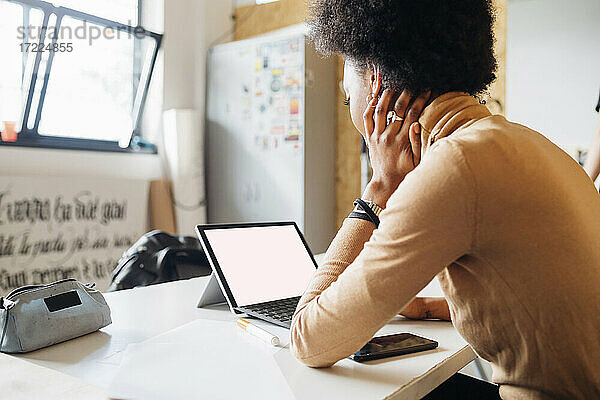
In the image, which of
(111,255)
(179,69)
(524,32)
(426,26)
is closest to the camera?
(426,26)

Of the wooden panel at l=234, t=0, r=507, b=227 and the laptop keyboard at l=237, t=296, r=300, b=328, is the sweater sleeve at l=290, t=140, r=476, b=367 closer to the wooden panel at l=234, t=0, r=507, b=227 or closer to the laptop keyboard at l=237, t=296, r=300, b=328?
the laptop keyboard at l=237, t=296, r=300, b=328

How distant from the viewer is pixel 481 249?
2.46 ft

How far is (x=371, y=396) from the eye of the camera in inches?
28.6

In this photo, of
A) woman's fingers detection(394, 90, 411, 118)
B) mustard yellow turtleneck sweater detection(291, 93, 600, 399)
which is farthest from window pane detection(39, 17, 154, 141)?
mustard yellow turtleneck sweater detection(291, 93, 600, 399)

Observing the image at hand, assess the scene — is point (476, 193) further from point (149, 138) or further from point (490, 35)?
point (149, 138)

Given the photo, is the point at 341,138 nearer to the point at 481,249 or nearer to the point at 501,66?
the point at 501,66

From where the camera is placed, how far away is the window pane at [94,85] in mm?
3467

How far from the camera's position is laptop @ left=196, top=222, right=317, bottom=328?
1159 millimetres

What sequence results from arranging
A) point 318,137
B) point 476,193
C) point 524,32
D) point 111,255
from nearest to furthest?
point 476,193 → point 524,32 → point 111,255 → point 318,137

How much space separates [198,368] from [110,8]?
3.47 metres

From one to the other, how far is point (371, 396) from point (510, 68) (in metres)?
2.92

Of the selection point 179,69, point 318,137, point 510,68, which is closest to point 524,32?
point 510,68

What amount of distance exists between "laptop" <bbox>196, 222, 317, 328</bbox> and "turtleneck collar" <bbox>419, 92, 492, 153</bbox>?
43 centimetres

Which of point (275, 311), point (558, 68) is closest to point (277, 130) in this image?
point (558, 68)
